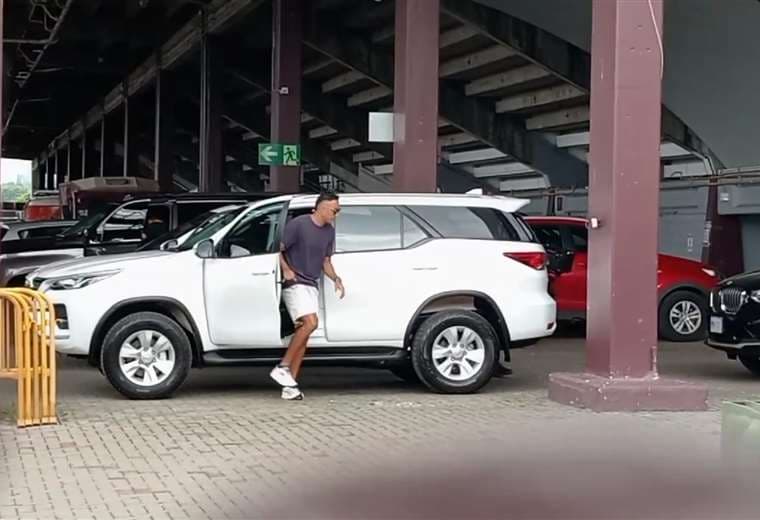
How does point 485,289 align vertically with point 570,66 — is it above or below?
below

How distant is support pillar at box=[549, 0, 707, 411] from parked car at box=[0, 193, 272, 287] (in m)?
6.75

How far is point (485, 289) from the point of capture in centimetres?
1153

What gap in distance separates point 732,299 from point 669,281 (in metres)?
4.72

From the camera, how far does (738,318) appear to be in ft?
41.2

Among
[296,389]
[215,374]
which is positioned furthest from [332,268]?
[215,374]

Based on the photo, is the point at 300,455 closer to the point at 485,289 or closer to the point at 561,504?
the point at 561,504

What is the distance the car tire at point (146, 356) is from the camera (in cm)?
1087

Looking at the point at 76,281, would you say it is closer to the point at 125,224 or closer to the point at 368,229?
the point at 368,229

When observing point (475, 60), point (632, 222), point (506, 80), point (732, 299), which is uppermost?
point (475, 60)

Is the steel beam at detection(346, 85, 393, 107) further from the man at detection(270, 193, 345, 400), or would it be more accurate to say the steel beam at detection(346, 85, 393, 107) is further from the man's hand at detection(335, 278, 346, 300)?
the man at detection(270, 193, 345, 400)

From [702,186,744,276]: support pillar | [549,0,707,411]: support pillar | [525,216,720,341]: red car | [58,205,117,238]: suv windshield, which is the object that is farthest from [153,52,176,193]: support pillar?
[549,0,707,411]: support pillar

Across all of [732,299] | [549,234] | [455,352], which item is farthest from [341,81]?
[455,352]

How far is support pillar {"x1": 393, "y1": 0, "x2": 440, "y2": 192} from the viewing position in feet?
52.5

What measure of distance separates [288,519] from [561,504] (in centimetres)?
161
